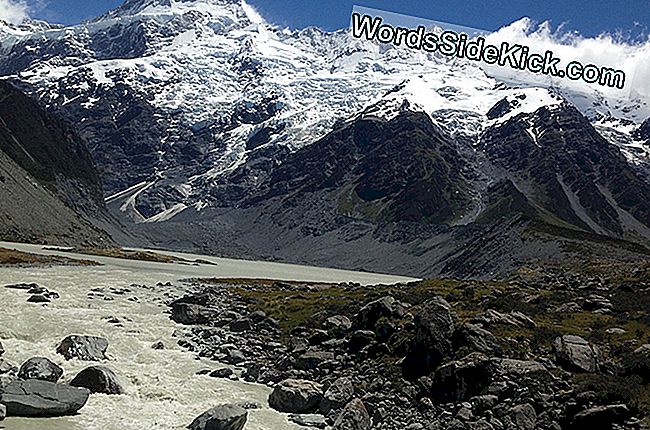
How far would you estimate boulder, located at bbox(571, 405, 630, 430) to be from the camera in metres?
28.7

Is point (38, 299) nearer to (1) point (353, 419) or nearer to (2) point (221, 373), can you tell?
(2) point (221, 373)

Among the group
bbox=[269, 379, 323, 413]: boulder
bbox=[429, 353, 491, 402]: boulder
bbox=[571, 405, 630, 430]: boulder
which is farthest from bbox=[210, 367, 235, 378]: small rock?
bbox=[571, 405, 630, 430]: boulder

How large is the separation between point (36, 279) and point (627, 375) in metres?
61.9

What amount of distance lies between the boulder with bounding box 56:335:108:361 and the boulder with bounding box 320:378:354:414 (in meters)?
13.9

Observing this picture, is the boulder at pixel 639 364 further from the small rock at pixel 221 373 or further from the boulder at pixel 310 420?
the small rock at pixel 221 373

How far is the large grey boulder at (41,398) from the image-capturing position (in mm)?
30172

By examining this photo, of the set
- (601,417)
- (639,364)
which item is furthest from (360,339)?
(601,417)

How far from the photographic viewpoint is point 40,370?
34625mm

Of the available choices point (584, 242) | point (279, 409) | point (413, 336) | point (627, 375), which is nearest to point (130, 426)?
point (279, 409)

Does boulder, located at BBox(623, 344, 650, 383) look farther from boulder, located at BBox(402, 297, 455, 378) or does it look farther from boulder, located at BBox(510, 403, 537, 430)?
boulder, located at BBox(402, 297, 455, 378)

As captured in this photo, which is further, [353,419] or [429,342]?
[429,342]

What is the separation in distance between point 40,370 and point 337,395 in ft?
50.7

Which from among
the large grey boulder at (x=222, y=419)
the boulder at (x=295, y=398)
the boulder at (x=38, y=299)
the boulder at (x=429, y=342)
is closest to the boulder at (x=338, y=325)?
the boulder at (x=429, y=342)

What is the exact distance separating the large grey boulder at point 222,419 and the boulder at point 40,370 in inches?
343
